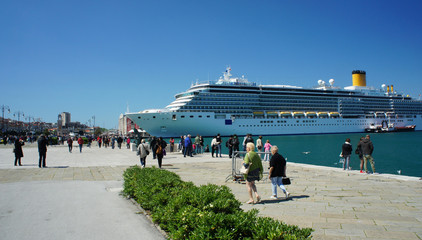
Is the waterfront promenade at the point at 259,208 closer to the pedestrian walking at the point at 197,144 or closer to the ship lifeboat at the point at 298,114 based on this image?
the pedestrian walking at the point at 197,144

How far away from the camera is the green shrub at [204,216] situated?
363cm

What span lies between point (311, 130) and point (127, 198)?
6874 cm

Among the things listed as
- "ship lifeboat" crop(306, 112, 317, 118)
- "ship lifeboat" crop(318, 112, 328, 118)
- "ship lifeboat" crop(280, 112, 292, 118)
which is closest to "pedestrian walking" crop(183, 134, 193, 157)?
"ship lifeboat" crop(280, 112, 292, 118)

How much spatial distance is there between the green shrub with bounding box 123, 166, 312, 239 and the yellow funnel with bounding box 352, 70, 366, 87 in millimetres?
90020

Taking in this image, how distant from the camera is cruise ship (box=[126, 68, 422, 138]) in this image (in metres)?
56.8

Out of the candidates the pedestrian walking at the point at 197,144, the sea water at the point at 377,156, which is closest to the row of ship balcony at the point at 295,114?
the sea water at the point at 377,156

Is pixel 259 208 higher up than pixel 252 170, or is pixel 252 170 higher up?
pixel 252 170

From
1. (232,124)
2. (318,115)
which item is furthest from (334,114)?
(232,124)

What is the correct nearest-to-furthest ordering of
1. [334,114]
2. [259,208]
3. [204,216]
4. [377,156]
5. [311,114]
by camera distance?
[204,216], [259,208], [377,156], [311,114], [334,114]

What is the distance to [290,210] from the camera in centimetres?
619

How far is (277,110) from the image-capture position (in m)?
68.6

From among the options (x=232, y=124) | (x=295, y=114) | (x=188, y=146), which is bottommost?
(x=188, y=146)

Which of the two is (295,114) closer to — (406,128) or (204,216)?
(406,128)

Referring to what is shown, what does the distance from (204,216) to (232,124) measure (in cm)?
5692
